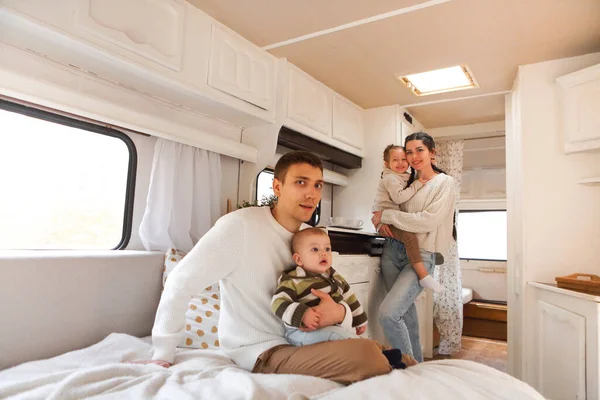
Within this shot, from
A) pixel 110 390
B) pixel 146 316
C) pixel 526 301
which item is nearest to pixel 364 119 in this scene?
pixel 526 301

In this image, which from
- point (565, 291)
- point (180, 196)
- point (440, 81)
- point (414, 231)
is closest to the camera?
point (565, 291)

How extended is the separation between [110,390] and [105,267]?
85cm

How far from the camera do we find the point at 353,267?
279 centimetres

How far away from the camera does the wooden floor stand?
381cm

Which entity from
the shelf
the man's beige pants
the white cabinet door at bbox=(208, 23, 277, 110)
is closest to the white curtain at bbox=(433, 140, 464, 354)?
the shelf

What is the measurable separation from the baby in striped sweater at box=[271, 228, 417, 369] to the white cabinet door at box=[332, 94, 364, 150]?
205 centimetres

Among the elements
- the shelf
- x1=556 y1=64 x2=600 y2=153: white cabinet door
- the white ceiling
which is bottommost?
the shelf

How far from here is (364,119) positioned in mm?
3939

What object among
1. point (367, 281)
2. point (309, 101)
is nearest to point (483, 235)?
point (367, 281)

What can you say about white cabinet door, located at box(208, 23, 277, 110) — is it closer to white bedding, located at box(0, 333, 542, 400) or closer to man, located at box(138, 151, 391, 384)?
man, located at box(138, 151, 391, 384)

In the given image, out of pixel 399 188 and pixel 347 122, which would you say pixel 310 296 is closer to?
pixel 399 188

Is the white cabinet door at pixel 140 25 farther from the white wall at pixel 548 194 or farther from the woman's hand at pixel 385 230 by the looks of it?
the white wall at pixel 548 194

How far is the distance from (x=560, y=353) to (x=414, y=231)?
1.06 metres

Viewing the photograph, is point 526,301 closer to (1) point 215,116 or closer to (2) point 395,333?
(2) point 395,333
